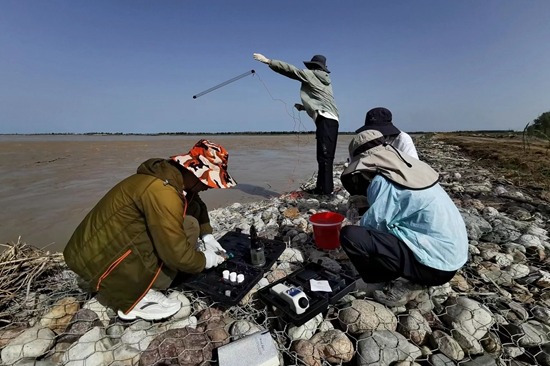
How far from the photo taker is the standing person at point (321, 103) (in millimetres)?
4652

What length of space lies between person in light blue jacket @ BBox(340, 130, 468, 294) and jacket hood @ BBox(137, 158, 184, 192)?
1.20 meters

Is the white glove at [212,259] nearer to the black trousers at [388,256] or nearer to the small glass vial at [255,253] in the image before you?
the small glass vial at [255,253]

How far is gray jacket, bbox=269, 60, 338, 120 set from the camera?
459cm

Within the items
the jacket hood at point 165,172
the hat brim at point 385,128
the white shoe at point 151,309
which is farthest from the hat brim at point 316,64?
the white shoe at point 151,309

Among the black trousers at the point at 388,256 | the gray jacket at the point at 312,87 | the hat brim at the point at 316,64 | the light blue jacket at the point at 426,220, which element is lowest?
the black trousers at the point at 388,256

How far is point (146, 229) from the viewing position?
1.87m

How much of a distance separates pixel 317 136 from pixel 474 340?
359 centimetres

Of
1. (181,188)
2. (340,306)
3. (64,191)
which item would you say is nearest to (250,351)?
(340,306)

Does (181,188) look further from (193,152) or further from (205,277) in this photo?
(205,277)

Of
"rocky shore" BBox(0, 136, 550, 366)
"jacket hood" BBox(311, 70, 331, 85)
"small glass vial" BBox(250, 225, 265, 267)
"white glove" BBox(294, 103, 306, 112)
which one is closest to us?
"rocky shore" BBox(0, 136, 550, 366)

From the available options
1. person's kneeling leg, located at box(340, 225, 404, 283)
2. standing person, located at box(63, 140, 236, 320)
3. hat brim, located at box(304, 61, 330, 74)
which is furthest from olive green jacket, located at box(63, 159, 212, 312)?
hat brim, located at box(304, 61, 330, 74)

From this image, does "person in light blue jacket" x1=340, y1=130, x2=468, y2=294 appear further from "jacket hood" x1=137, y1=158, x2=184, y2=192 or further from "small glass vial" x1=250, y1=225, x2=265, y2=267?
"jacket hood" x1=137, y1=158, x2=184, y2=192

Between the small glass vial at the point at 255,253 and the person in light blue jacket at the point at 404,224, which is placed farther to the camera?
the small glass vial at the point at 255,253

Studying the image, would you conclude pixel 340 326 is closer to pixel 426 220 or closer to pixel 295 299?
pixel 295 299
